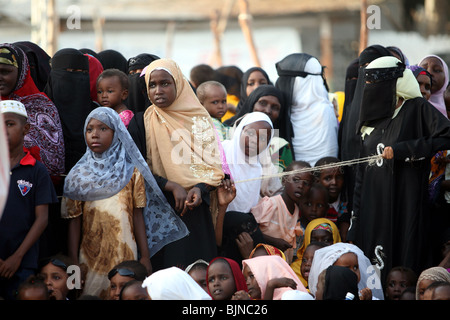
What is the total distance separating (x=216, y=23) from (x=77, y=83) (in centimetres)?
896

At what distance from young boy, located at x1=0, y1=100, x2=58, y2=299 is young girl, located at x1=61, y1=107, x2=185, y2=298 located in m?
0.34

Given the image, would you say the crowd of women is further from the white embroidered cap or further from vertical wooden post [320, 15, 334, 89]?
vertical wooden post [320, 15, 334, 89]

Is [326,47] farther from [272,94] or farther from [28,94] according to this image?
[28,94]

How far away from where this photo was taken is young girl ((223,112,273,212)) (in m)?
6.58

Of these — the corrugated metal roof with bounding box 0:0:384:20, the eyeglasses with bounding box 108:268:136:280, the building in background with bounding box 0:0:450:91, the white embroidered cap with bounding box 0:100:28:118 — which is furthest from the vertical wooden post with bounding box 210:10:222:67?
the eyeglasses with bounding box 108:268:136:280

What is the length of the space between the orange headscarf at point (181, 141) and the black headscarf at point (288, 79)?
72.7 inches

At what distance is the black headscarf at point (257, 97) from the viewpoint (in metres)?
7.58

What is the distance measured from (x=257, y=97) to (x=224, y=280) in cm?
272

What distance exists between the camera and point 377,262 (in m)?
6.12

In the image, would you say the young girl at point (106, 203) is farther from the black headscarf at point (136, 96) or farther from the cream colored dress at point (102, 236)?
the black headscarf at point (136, 96)

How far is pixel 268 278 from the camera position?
5551mm

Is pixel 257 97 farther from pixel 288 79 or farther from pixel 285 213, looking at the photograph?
pixel 285 213

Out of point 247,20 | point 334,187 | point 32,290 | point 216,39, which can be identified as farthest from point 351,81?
point 216,39

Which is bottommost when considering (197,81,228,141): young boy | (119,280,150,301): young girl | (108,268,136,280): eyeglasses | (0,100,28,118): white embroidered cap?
(119,280,150,301): young girl
